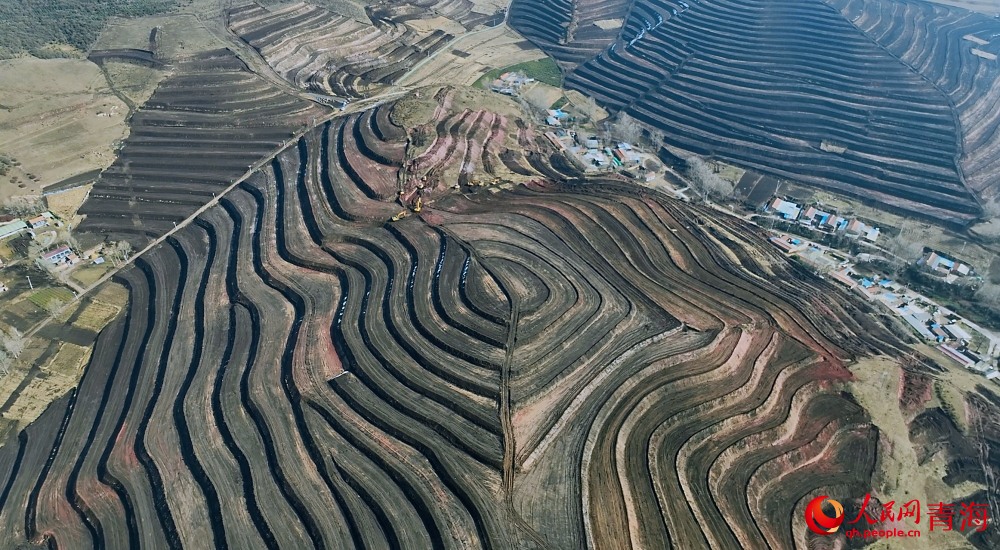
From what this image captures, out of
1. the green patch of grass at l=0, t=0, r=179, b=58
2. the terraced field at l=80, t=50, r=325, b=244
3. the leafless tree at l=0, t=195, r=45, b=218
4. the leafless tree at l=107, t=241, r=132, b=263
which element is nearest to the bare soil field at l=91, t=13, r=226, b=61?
the green patch of grass at l=0, t=0, r=179, b=58

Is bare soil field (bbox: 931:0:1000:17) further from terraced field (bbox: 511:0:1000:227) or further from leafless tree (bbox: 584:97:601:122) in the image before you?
leafless tree (bbox: 584:97:601:122)

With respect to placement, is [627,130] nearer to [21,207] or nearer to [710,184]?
[710,184]

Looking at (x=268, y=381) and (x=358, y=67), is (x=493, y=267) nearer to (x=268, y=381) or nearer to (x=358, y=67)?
(x=268, y=381)

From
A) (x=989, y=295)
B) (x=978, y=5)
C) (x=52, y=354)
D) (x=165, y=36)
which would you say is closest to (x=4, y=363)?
(x=52, y=354)

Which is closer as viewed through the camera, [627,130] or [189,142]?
[189,142]


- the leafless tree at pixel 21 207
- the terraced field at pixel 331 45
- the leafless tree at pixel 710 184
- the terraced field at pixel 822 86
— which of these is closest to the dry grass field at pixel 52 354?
the leafless tree at pixel 21 207

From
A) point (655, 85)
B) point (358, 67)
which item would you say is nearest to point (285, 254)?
point (358, 67)

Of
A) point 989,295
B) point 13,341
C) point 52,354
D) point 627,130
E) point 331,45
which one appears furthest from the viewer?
point 331,45
